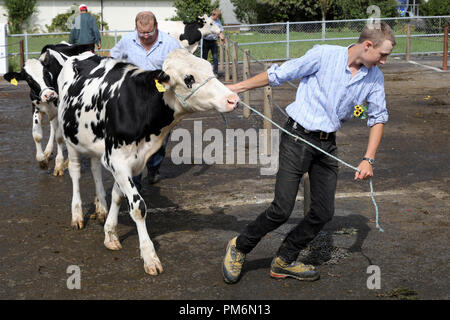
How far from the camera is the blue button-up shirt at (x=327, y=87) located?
438cm

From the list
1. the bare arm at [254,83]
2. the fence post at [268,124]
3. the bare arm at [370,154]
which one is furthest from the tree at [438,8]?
the bare arm at [254,83]

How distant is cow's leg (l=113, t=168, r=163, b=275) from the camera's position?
5000 millimetres

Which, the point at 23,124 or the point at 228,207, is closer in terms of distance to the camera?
the point at 228,207

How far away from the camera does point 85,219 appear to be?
6527mm

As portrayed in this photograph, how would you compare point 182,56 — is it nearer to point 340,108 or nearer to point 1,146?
point 340,108

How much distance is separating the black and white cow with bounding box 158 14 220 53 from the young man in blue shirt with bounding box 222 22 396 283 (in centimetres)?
1094

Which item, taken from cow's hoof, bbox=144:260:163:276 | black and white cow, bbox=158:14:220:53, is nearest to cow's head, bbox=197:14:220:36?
black and white cow, bbox=158:14:220:53

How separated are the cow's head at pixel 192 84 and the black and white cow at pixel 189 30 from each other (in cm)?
1035

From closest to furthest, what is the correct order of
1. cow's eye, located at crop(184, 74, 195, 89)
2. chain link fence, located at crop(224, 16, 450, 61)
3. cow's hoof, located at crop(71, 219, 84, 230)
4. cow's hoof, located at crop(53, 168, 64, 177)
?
cow's eye, located at crop(184, 74, 195, 89)
cow's hoof, located at crop(71, 219, 84, 230)
cow's hoof, located at crop(53, 168, 64, 177)
chain link fence, located at crop(224, 16, 450, 61)

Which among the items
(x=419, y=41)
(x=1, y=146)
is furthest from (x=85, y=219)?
(x=419, y=41)

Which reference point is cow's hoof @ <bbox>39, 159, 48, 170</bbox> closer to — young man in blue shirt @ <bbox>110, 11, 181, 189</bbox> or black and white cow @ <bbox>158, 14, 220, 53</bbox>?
young man in blue shirt @ <bbox>110, 11, 181, 189</bbox>

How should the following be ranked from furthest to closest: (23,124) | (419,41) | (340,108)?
(419,41)
(23,124)
(340,108)

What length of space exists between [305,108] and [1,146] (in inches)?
281

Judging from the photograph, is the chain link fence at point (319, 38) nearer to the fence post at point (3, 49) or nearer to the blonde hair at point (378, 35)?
the fence post at point (3, 49)
